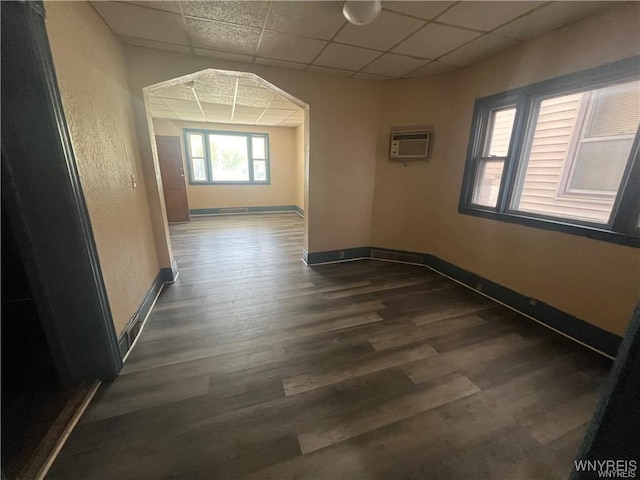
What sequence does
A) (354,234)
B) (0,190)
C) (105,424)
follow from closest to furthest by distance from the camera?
(0,190) → (105,424) → (354,234)

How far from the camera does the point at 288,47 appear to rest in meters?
2.43

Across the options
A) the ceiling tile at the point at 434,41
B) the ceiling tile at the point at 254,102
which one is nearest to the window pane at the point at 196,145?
the ceiling tile at the point at 254,102

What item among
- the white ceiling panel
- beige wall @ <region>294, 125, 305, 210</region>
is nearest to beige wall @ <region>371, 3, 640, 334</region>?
the white ceiling panel

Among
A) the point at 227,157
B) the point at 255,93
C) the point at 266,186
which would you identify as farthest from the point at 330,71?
the point at 227,157

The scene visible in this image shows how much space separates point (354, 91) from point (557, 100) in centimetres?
215

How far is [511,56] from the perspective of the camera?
7.97 feet

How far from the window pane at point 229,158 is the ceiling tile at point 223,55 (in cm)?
478

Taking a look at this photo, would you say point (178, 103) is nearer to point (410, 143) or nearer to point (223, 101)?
point (223, 101)

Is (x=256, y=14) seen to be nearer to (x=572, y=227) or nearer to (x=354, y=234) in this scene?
(x=354, y=234)

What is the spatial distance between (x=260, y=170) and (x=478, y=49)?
6.18 m

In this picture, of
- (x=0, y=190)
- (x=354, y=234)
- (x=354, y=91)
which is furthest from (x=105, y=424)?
(x=354, y=91)

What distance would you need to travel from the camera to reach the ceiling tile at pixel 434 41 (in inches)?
83.8

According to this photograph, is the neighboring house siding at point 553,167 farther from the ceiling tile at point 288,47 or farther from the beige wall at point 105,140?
the beige wall at point 105,140

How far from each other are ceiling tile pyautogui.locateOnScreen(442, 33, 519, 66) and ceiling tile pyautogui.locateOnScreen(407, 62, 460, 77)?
10cm
